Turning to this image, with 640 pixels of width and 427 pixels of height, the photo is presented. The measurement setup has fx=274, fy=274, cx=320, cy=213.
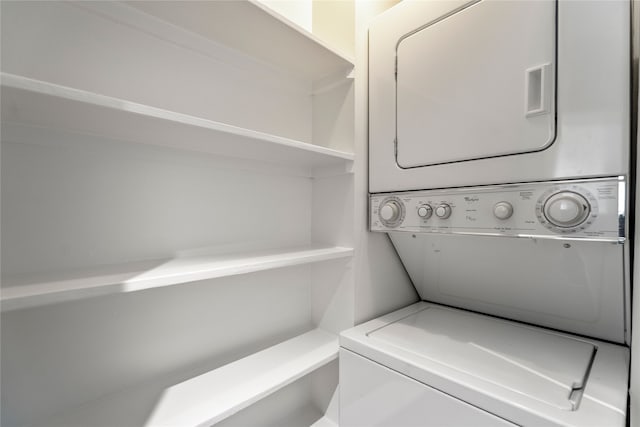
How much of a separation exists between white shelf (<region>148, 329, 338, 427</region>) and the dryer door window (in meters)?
1.08

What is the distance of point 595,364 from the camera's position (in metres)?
1.07

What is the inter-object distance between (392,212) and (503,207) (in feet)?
1.55

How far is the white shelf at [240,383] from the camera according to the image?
101 cm

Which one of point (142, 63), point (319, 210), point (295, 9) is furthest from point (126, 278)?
point (295, 9)

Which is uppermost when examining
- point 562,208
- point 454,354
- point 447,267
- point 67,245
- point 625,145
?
point 625,145

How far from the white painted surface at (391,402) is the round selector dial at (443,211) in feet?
2.23

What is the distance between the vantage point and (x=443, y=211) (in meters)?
1.20

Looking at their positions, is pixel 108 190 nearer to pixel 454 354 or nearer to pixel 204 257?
pixel 204 257

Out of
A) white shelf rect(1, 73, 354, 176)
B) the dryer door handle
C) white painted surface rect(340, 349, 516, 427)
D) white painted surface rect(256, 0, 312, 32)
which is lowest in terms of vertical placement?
white painted surface rect(340, 349, 516, 427)

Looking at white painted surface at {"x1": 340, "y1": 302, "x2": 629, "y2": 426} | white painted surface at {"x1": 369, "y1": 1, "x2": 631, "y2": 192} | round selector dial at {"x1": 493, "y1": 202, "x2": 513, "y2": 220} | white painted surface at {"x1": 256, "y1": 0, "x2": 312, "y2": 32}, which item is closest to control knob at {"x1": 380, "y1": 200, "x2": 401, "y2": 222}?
white painted surface at {"x1": 369, "y1": 1, "x2": 631, "y2": 192}

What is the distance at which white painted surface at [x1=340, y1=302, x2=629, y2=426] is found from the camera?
816 mm

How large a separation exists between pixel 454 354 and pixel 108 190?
1.55 m

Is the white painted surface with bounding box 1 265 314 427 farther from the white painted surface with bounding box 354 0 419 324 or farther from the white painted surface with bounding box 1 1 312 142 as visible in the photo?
the white painted surface with bounding box 1 1 312 142

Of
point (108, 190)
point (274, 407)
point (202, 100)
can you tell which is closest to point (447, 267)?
point (274, 407)
